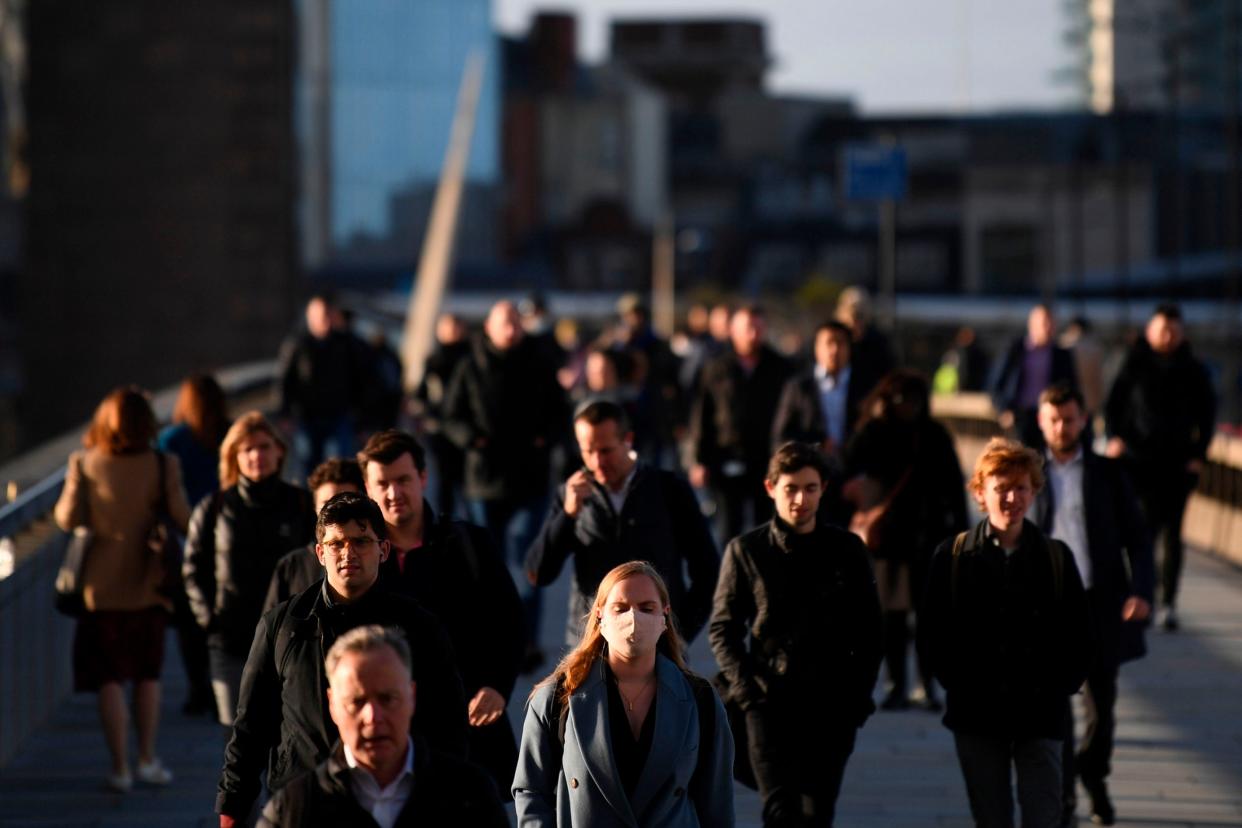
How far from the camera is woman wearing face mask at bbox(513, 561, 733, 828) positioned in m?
5.33

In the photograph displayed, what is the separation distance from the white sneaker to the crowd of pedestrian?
0.02 meters

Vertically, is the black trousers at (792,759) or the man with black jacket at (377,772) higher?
the man with black jacket at (377,772)

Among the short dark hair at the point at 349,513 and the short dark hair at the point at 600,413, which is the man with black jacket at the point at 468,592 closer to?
the short dark hair at the point at 349,513

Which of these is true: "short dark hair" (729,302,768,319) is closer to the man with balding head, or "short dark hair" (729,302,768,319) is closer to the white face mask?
the man with balding head

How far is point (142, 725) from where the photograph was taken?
9.23 meters

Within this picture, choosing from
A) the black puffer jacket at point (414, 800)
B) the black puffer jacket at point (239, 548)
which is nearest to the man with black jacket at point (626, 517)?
the black puffer jacket at point (239, 548)

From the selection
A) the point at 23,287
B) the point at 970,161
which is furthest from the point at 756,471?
the point at 970,161

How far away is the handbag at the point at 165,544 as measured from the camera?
9109mm

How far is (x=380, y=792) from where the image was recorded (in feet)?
14.0

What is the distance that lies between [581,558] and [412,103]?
350 ft

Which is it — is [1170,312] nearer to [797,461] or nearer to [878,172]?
[797,461]

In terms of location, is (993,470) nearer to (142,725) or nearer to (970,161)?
(142,725)

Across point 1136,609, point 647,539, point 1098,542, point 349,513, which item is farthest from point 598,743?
point 1098,542

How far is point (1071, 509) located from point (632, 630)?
3.62m
